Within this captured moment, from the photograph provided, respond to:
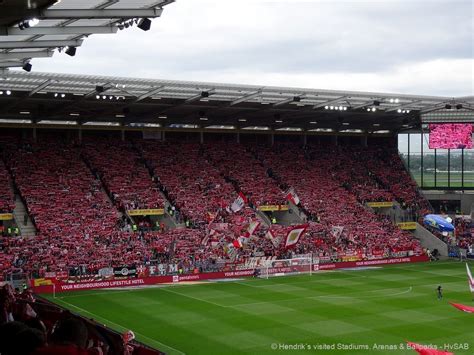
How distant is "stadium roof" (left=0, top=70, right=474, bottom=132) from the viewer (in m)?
43.4

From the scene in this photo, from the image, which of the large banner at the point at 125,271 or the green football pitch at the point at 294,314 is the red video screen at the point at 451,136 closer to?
the green football pitch at the point at 294,314

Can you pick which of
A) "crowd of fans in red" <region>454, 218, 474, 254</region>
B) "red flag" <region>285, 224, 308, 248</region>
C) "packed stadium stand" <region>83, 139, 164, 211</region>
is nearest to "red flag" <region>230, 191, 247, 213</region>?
"red flag" <region>285, 224, 308, 248</region>

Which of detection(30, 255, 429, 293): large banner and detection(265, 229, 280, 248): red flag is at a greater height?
detection(265, 229, 280, 248): red flag

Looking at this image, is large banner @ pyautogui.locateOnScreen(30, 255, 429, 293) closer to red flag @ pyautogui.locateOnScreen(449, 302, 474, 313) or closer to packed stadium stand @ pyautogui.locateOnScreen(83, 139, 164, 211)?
packed stadium stand @ pyautogui.locateOnScreen(83, 139, 164, 211)

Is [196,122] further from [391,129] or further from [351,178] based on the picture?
[391,129]

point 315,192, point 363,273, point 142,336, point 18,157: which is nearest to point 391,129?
point 315,192

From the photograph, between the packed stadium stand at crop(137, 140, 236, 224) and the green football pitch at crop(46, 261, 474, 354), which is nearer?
the green football pitch at crop(46, 261, 474, 354)

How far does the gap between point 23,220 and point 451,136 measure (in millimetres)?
41177

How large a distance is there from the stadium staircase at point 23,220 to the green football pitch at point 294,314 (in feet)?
30.5

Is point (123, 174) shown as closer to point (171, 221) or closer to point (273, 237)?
point (171, 221)

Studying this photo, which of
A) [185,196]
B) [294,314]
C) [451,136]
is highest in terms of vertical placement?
[451,136]

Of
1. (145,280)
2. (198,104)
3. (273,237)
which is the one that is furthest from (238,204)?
(145,280)

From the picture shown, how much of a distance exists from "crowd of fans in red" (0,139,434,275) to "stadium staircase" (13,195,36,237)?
70 cm

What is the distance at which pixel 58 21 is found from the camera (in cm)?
2042
